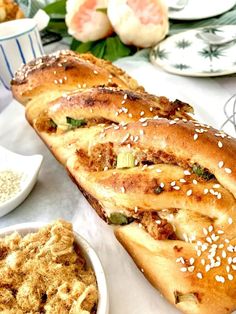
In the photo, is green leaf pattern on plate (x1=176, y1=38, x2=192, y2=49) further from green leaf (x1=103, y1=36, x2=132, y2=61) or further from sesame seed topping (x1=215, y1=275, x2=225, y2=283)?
sesame seed topping (x1=215, y1=275, x2=225, y2=283)

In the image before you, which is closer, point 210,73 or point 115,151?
point 115,151

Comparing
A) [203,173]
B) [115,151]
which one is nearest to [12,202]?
[115,151]

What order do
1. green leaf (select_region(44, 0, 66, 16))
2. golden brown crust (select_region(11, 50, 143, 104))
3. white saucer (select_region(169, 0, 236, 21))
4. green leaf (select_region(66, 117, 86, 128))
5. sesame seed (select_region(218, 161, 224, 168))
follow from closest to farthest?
sesame seed (select_region(218, 161, 224, 168)), green leaf (select_region(66, 117, 86, 128)), golden brown crust (select_region(11, 50, 143, 104)), white saucer (select_region(169, 0, 236, 21)), green leaf (select_region(44, 0, 66, 16))

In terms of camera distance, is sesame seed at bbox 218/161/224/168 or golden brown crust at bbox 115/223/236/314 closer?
golden brown crust at bbox 115/223/236/314

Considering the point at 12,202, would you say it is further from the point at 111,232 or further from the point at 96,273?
the point at 96,273

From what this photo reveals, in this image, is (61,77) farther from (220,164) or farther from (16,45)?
(220,164)

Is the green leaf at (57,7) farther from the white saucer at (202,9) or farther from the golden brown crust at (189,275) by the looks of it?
the golden brown crust at (189,275)

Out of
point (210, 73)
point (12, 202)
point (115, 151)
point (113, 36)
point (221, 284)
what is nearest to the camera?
point (221, 284)

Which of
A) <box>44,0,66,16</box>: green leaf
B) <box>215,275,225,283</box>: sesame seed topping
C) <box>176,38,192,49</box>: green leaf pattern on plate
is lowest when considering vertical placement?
<box>215,275,225,283</box>: sesame seed topping

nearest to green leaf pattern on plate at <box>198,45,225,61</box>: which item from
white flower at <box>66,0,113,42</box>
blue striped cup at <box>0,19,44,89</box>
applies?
white flower at <box>66,0,113,42</box>
